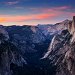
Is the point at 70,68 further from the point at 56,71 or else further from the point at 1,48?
the point at 1,48

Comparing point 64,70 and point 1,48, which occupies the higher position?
point 1,48

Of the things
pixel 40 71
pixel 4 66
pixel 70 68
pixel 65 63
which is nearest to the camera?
pixel 4 66

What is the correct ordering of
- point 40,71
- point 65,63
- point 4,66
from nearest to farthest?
point 4,66
point 65,63
point 40,71

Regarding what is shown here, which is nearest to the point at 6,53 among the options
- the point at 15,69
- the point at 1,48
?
the point at 1,48

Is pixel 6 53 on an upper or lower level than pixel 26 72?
upper

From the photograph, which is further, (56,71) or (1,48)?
(56,71)

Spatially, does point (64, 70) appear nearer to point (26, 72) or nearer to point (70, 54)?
point (70, 54)

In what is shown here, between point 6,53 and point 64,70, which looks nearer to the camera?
point 6,53

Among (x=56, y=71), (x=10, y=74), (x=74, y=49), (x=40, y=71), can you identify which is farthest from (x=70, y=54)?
(x=10, y=74)

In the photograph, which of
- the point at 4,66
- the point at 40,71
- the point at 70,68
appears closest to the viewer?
the point at 4,66
